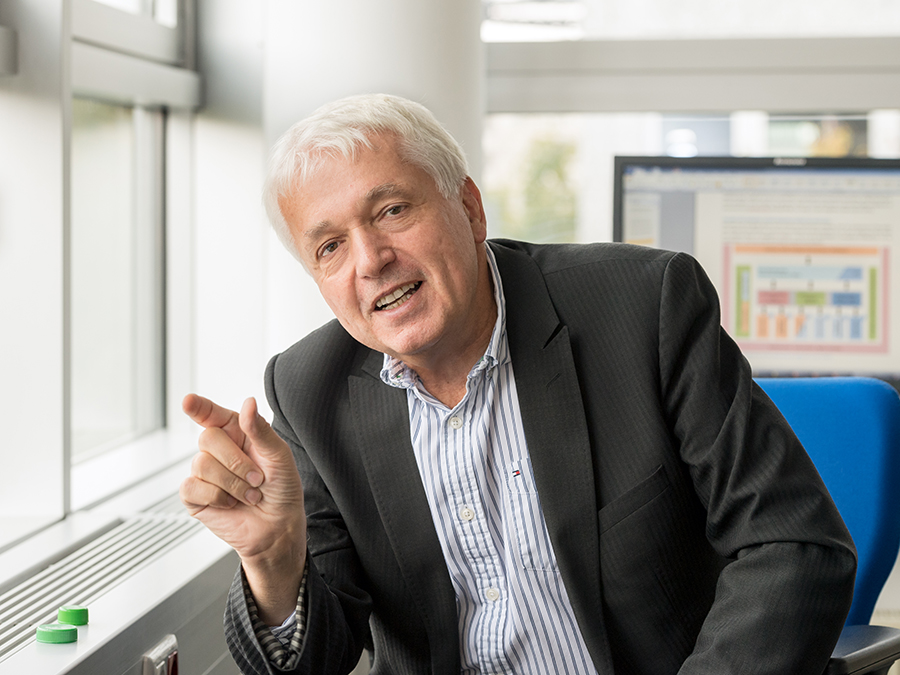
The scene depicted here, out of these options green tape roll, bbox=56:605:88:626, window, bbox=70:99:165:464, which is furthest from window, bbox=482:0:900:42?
green tape roll, bbox=56:605:88:626

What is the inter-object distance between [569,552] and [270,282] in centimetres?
133

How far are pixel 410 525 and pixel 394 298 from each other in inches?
13.9

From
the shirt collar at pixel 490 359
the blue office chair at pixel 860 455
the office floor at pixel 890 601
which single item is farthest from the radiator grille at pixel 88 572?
the office floor at pixel 890 601

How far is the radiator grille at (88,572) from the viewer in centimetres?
141

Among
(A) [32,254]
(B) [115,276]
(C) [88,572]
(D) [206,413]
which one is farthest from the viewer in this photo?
(B) [115,276]

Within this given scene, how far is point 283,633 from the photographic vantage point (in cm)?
131

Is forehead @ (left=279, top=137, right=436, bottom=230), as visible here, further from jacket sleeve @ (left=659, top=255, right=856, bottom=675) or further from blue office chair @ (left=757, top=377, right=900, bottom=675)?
blue office chair @ (left=757, top=377, right=900, bottom=675)

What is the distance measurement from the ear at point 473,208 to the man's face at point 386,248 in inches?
3.5

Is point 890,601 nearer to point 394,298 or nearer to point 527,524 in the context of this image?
point 527,524

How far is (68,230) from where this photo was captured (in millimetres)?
1836

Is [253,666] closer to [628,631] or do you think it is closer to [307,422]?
[307,422]

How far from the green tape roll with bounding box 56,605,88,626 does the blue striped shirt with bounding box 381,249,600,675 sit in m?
0.54

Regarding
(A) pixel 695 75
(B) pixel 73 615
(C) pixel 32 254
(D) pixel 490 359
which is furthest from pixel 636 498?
(A) pixel 695 75

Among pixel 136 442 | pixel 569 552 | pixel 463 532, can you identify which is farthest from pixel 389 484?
pixel 136 442
